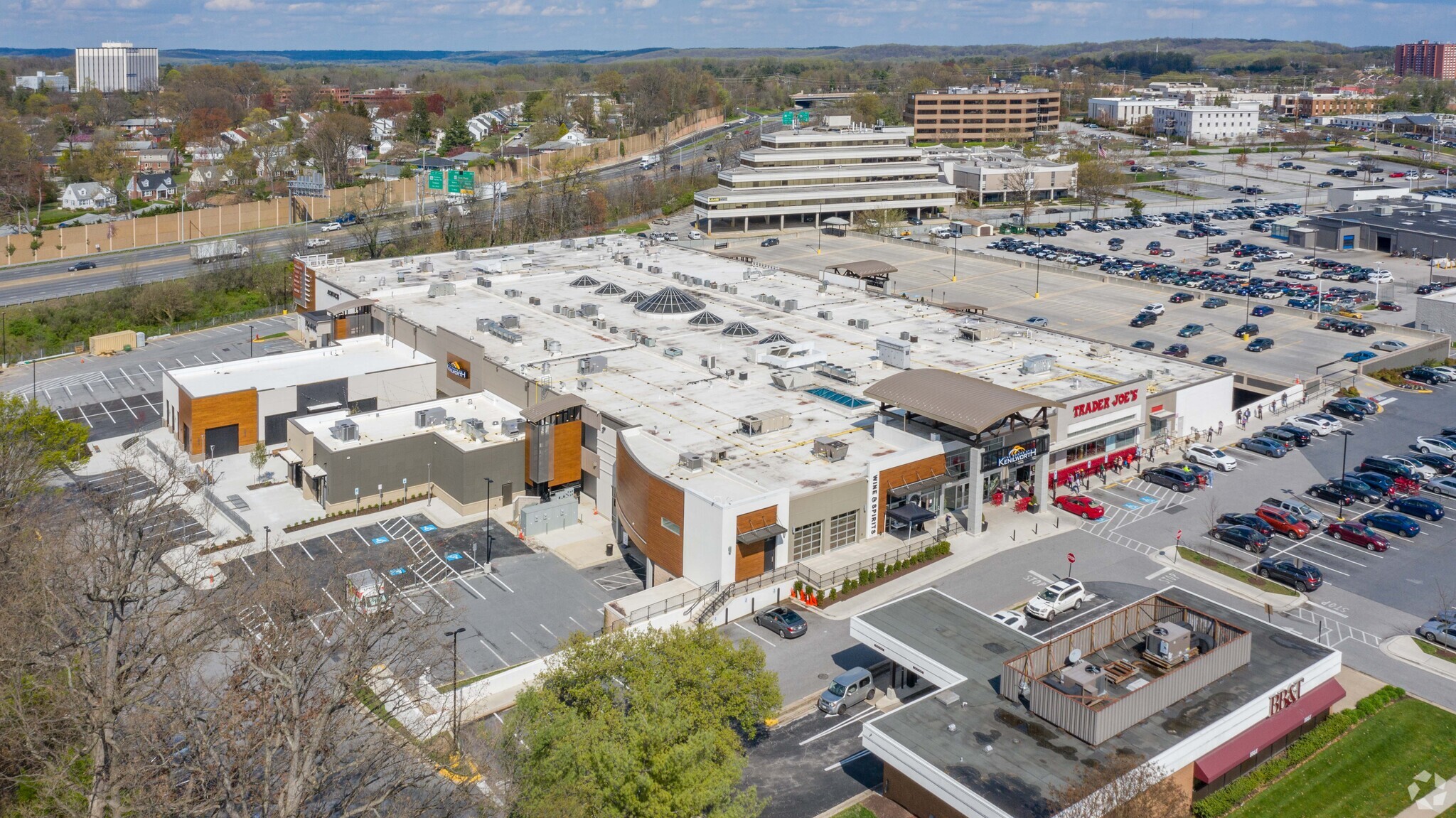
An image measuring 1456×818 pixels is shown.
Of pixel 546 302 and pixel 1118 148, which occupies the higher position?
pixel 1118 148

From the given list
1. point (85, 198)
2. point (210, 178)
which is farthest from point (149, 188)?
point (85, 198)

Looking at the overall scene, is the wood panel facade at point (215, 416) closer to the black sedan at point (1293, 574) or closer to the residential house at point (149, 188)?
the black sedan at point (1293, 574)

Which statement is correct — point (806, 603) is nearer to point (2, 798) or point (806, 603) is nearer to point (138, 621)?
point (138, 621)

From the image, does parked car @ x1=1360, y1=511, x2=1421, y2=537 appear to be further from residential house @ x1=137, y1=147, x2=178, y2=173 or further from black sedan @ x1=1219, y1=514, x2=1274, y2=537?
residential house @ x1=137, y1=147, x2=178, y2=173

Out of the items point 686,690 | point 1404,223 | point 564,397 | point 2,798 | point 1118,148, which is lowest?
point 2,798

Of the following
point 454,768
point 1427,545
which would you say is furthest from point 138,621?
point 1427,545

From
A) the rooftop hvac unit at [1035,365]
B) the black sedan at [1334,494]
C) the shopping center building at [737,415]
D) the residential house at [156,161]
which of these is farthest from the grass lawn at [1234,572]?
the residential house at [156,161]
